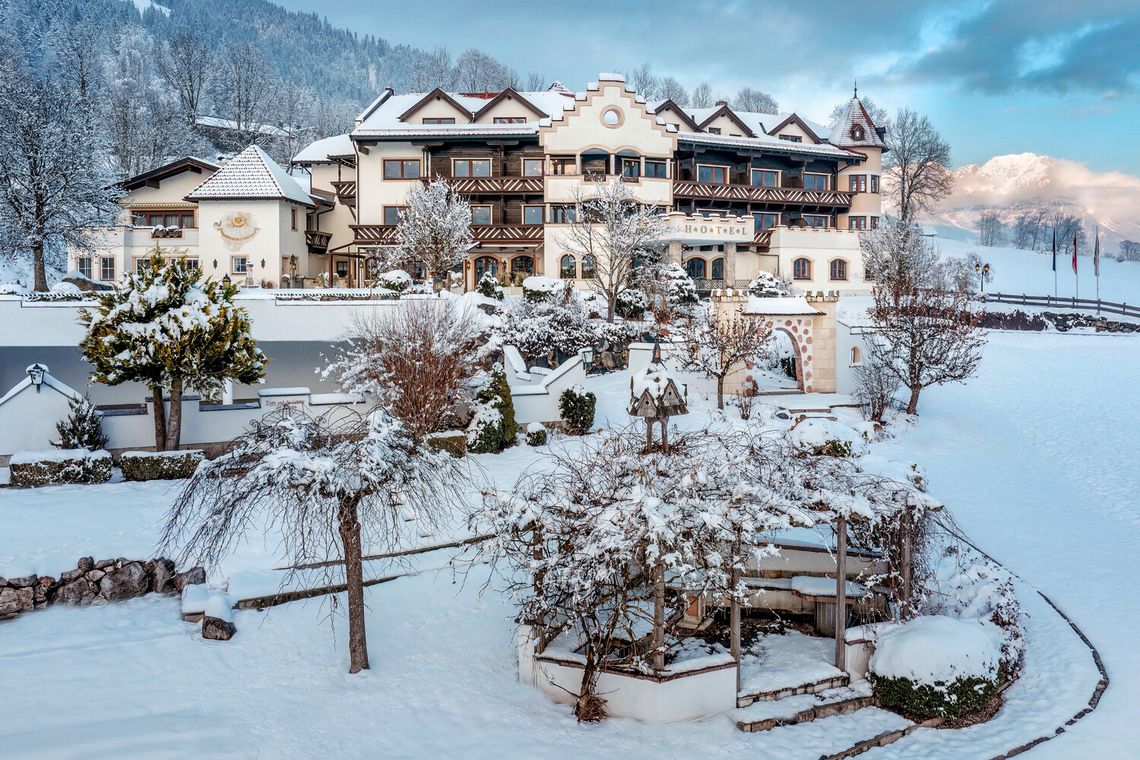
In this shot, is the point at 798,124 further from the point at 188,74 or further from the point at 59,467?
the point at 188,74

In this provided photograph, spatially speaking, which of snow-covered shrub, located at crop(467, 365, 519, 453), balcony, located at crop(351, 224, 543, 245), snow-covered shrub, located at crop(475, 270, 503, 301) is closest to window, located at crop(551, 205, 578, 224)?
balcony, located at crop(351, 224, 543, 245)

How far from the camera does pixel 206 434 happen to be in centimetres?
2088

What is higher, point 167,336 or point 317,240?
point 317,240

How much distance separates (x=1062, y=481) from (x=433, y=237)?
26073 mm

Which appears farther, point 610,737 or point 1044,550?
point 1044,550

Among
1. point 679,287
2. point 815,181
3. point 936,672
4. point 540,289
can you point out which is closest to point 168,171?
point 540,289

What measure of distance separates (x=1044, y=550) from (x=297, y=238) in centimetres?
3733

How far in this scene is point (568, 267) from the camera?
4334cm

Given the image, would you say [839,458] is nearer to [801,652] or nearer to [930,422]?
[801,652]

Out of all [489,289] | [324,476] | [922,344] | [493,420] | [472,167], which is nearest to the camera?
[324,476]

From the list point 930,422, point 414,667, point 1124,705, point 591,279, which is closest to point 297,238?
point 591,279

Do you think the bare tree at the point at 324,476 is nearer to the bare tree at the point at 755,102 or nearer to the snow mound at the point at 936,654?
the snow mound at the point at 936,654

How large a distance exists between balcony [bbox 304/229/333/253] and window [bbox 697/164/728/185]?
22774 mm

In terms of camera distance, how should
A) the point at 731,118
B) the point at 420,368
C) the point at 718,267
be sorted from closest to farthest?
the point at 420,368
the point at 718,267
the point at 731,118
